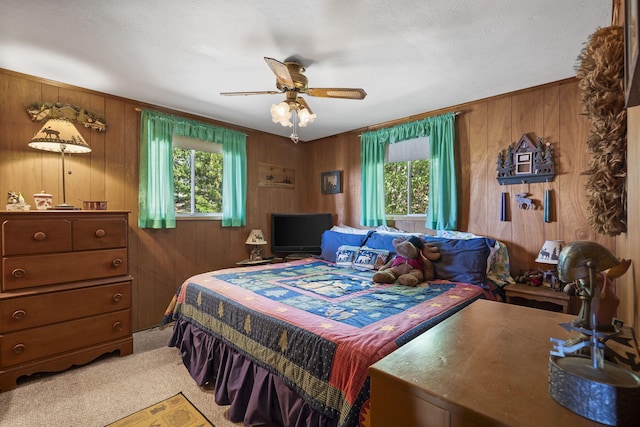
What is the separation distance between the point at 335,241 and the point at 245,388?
2.10 m

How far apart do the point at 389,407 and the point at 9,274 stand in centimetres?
286

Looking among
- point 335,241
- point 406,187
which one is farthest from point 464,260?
point 335,241

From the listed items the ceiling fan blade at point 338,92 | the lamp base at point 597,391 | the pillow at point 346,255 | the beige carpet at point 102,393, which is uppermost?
the ceiling fan blade at point 338,92

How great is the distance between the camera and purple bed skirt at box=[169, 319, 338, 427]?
1.50 meters

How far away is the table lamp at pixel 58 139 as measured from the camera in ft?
7.64

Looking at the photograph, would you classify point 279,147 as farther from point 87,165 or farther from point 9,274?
point 9,274

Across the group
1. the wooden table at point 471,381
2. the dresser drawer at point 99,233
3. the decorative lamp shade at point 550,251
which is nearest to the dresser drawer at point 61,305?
the dresser drawer at point 99,233

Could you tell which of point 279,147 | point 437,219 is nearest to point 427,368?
point 437,219

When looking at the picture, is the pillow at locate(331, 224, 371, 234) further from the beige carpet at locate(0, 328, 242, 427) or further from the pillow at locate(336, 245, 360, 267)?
the beige carpet at locate(0, 328, 242, 427)

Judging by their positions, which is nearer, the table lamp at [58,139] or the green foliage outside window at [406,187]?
the table lamp at [58,139]

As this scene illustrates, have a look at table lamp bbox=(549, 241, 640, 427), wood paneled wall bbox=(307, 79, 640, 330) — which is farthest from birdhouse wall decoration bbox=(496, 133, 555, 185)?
table lamp bbox=(549, 241, 640, 427)

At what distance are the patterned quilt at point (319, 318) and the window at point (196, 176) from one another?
136 cm

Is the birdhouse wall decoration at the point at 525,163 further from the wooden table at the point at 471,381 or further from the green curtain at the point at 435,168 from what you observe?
the wooden table at the point at 471,381

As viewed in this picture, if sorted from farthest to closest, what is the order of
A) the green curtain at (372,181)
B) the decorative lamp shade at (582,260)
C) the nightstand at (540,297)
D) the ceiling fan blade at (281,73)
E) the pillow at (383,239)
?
the green curtain at (372,181)
the pillow at (383,239)
the nightstand at (540,297)
the ceiling fan blade at (281,73)
the decorative lamp shade at (582,260)
